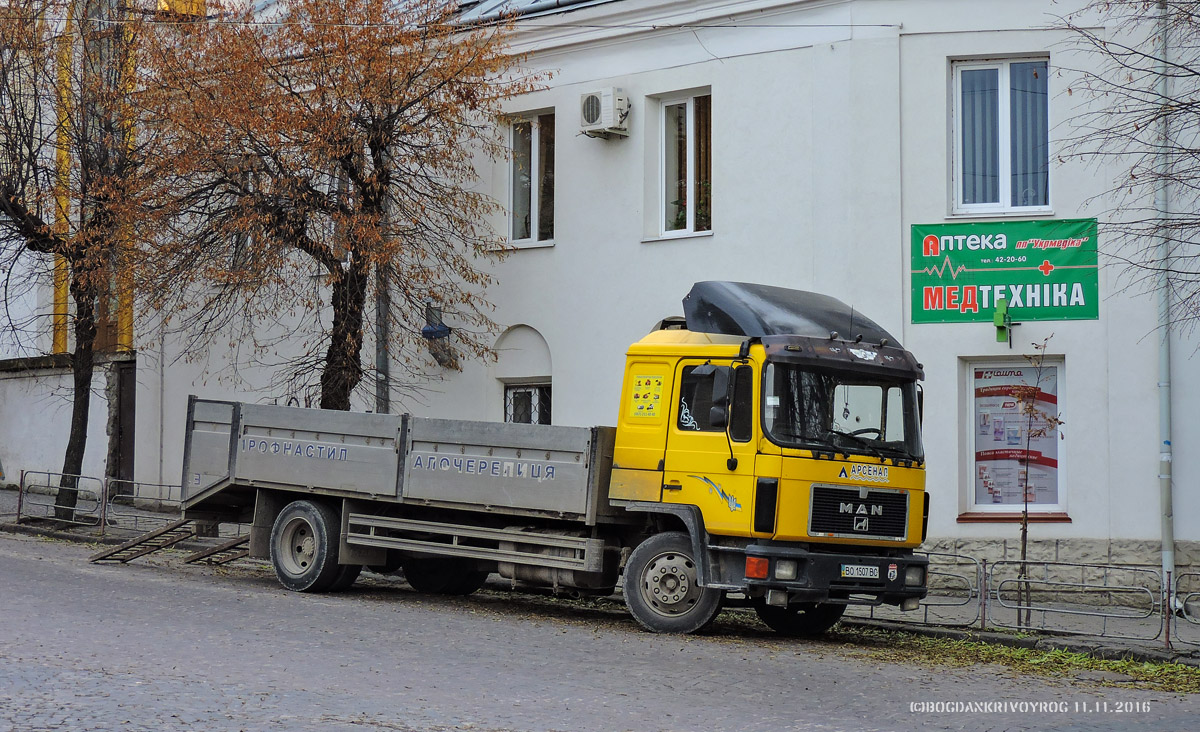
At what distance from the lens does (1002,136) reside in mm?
16312

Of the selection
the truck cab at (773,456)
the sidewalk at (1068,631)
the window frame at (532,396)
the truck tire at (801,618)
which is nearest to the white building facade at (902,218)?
the window frame at (532,396)

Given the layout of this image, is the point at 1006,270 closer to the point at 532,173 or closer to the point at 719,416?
the point at 719,416

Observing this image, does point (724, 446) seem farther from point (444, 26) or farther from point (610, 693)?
point (444, 26)

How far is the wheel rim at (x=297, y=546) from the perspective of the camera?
14516 millimetres

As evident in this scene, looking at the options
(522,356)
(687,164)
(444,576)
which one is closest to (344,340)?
(522,356)

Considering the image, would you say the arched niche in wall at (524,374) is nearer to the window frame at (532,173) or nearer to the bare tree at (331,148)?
the bare tree at (331,148)

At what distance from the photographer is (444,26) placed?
17688 mm

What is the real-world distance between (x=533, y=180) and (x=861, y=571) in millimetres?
9745

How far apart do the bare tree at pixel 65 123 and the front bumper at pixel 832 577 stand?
11991mm

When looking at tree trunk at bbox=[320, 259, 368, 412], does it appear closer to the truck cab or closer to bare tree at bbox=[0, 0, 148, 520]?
bare tree at bbox=[0, 0, 148, 520]

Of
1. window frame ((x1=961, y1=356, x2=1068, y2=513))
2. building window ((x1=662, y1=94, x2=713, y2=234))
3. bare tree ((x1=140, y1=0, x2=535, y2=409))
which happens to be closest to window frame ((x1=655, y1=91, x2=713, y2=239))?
building window ((x1=662, y1=94, x2=713, y2=234))

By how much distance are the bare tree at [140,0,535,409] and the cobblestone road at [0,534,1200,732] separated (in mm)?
5474

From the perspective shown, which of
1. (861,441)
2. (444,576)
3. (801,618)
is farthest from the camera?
(444,576)

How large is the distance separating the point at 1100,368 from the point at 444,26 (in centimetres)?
933
